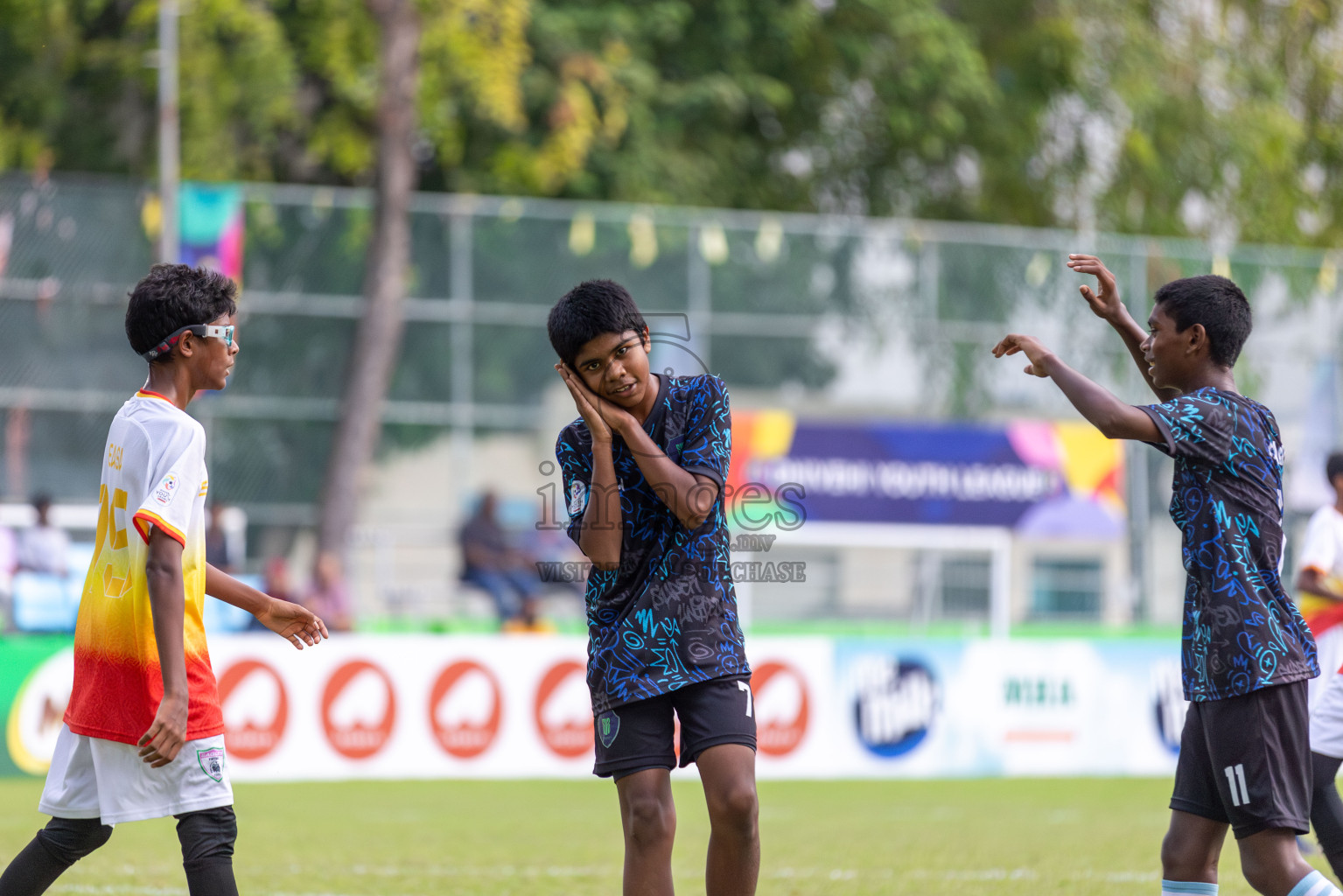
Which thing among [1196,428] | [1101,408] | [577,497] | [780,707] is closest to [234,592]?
[577,497]

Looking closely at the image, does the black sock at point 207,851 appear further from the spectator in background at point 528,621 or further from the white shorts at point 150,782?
the spectator in background at point 528,621

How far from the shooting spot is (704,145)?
2545cm

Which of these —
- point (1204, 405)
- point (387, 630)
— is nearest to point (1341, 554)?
point (1204, 405)

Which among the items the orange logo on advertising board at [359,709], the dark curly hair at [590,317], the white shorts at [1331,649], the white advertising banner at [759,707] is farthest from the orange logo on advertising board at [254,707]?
the dark curly hair at [590,317]

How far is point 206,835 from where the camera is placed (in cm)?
425

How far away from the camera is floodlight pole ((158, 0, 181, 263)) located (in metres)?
18.7

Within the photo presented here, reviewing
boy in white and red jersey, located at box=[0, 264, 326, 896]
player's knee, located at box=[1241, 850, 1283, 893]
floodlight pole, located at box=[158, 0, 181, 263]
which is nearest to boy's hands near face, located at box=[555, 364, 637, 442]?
boy in white and red jersey, located at box=[0, 264, 326, 896]

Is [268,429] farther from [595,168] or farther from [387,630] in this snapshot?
[595,168]

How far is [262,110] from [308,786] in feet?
33.9

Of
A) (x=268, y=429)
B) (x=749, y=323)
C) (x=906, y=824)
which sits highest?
(x=749, y=323)

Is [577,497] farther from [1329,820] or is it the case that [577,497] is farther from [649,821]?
[1329,820]

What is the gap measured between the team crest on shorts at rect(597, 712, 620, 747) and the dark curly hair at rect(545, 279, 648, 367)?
3.17 ft

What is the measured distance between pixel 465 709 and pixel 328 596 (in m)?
3.16

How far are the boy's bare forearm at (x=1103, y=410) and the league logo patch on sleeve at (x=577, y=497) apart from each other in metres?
1.30
